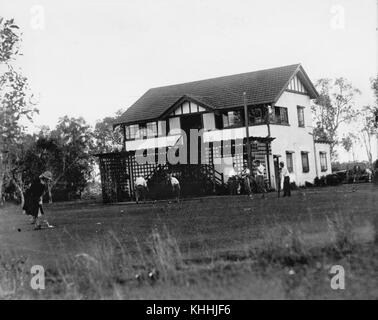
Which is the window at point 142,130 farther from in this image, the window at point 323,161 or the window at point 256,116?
the window at point 323,161

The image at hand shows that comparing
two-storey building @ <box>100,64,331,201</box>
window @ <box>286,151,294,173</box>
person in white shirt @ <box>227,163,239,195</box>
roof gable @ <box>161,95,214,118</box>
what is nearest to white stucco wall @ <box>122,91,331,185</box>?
two-storey building @ <box>100,64,331,201</box>

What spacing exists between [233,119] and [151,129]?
614 cm

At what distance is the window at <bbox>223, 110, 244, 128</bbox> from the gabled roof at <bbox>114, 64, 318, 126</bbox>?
789mm

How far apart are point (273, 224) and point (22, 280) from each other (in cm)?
527

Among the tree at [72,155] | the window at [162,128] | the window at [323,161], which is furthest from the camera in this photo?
the window at [323,161]

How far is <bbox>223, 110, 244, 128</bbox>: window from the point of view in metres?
31.4

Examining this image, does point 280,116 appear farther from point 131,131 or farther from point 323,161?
point 131,131

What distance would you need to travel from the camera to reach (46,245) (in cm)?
1050

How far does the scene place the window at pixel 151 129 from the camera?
34.5 meters

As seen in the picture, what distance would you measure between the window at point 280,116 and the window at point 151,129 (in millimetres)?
8267

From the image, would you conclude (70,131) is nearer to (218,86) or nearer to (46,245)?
(46,245)

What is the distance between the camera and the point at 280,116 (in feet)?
104

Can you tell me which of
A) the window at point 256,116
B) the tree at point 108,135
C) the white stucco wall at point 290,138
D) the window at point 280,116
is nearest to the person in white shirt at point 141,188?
the white stucco wall at point 290,138
